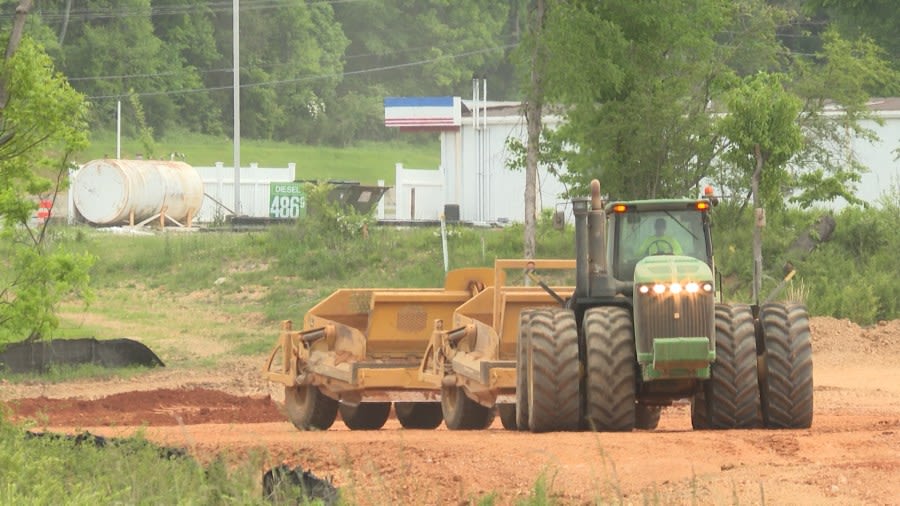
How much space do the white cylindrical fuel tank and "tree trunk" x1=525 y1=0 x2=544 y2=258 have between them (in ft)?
68.4

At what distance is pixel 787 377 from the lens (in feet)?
45.8

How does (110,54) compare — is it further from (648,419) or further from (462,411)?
(648,419)

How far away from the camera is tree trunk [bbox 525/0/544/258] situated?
1115 inches

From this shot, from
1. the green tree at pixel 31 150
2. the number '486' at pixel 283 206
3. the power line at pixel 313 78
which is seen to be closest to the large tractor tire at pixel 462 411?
the green tree at pixel 31 150

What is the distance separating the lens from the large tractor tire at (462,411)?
16562 mm

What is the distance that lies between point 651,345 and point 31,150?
24.2 ft

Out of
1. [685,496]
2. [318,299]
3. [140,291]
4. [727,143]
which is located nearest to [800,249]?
[727,143]

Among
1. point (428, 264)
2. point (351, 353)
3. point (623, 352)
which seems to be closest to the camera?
point (623, 352)

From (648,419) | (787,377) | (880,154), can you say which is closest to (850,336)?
(648,419)

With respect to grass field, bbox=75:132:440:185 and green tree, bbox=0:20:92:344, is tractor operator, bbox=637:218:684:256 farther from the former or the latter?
grass field, bbox=75:132:440:185

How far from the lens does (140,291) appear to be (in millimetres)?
36375

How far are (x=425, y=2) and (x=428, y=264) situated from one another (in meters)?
63.4

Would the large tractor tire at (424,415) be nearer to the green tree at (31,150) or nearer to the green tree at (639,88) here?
the green tree at (31,150)

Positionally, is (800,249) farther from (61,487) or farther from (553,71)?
(61,487)
